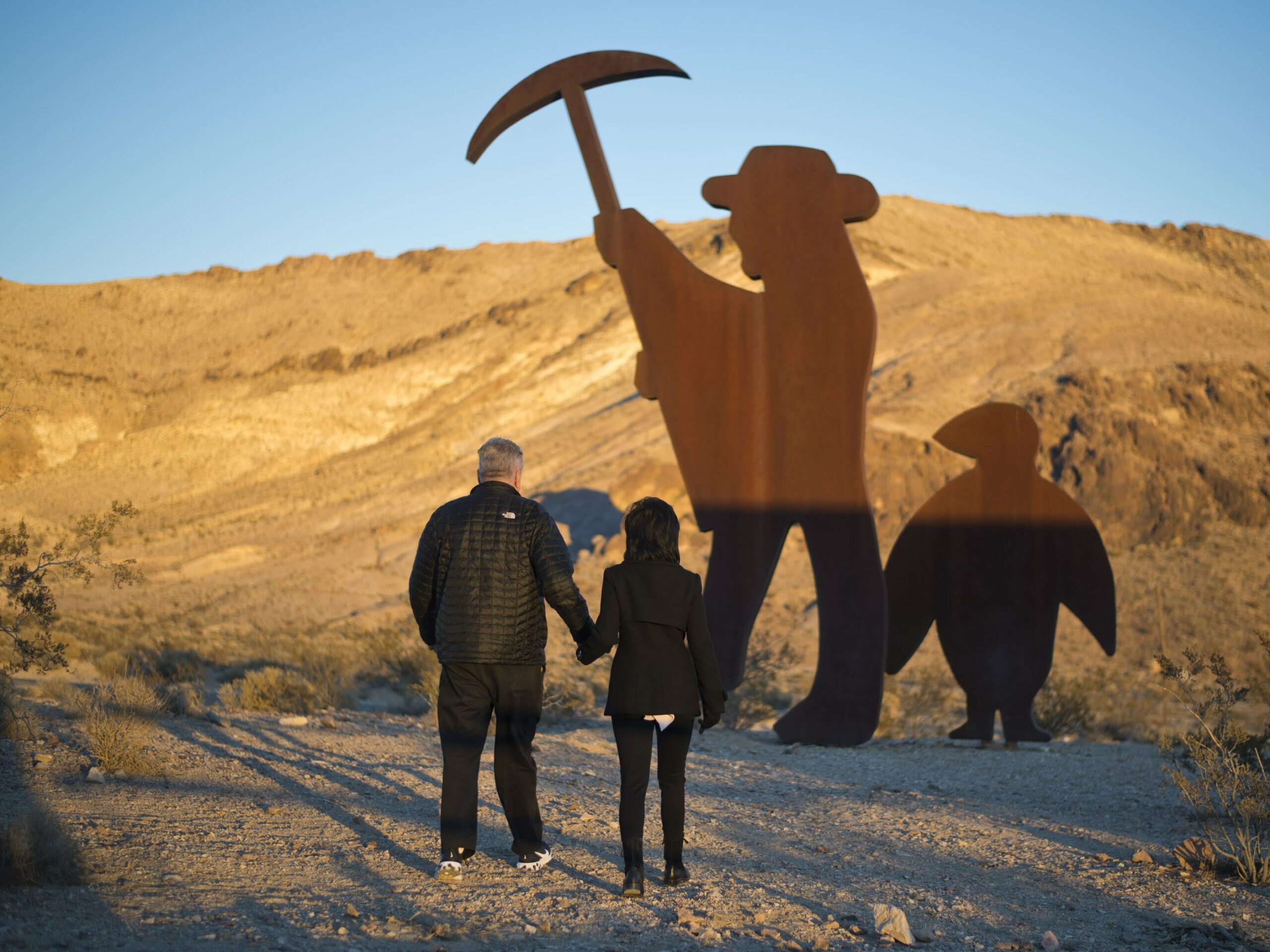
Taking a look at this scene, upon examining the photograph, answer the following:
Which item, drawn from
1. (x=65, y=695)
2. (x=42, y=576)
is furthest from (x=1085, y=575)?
(x=65, y=695)

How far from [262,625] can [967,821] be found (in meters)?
17.7

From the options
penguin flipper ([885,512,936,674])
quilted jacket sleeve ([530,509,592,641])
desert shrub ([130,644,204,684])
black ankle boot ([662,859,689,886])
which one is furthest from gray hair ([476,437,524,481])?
desert shrub ([130,644,204,684])

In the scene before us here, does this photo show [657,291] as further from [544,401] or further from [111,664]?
[544,401]

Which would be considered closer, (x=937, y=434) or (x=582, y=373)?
(x=937, y=434)

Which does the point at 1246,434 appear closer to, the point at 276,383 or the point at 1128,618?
the point at 1128,618

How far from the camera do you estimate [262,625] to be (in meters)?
21.3

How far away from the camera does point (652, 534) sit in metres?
4.18

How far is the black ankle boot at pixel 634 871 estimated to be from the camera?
418 centimetres

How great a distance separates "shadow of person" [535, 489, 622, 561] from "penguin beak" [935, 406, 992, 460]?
15.8 meters

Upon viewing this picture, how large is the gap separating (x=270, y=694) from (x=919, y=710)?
681 cm

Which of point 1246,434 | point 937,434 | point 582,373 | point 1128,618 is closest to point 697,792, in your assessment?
point 937,434

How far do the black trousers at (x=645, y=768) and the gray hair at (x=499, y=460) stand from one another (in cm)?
108

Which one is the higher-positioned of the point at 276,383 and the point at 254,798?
the point at 276,383

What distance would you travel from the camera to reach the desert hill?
22781 mm
